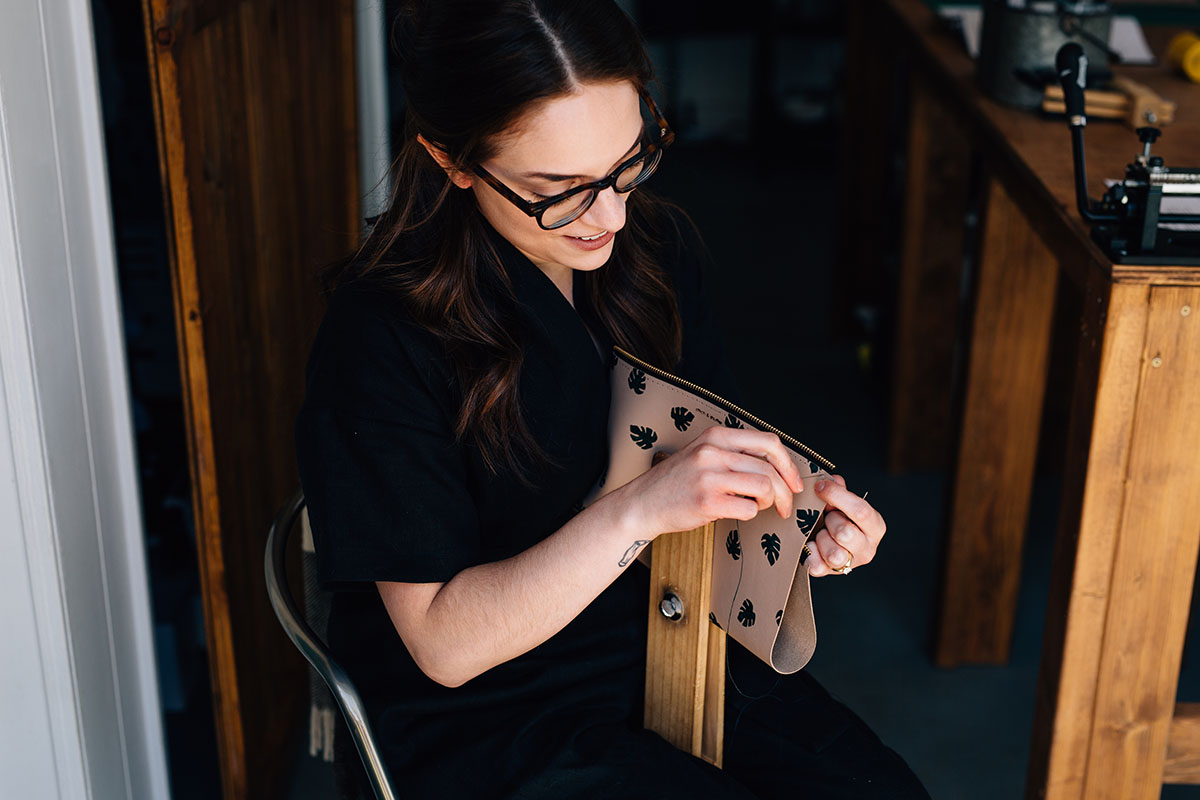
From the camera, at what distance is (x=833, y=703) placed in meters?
1.33

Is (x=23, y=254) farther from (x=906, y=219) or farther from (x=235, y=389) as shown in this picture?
(x=906, y=219)

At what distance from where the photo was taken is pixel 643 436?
123cm

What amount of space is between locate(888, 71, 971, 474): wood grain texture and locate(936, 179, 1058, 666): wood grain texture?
458 millimetres

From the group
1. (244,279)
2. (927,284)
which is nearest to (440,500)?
(244,279)

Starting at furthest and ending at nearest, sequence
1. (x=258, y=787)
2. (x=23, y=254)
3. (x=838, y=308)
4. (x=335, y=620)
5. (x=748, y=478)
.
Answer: (x=838, y=308) < (x=258, y=787) < (x=335, y=620) < (x=23, y=254) < (x=748, y=478)

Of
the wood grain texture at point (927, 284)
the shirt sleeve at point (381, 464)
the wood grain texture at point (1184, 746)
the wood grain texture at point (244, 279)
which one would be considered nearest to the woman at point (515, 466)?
the shirt sleeve at point (381, 464)

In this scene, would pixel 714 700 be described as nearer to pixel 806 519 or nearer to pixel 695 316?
pixel 806 519

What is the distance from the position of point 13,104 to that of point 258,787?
3.47 ft

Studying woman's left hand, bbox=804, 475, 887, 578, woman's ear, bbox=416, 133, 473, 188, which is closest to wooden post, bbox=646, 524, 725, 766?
woman's left hand, bbox=804, 475, 887, 578

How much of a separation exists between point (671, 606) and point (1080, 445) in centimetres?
48

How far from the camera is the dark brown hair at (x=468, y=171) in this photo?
3.42ft

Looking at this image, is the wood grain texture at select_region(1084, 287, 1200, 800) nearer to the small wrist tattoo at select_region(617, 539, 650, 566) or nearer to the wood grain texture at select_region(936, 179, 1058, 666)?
the small wrist tattoo at select_region(617, 539, 650, 566)

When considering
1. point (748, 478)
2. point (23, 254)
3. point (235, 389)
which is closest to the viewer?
point (748, 478)

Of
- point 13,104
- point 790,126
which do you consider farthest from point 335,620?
point 790,126
